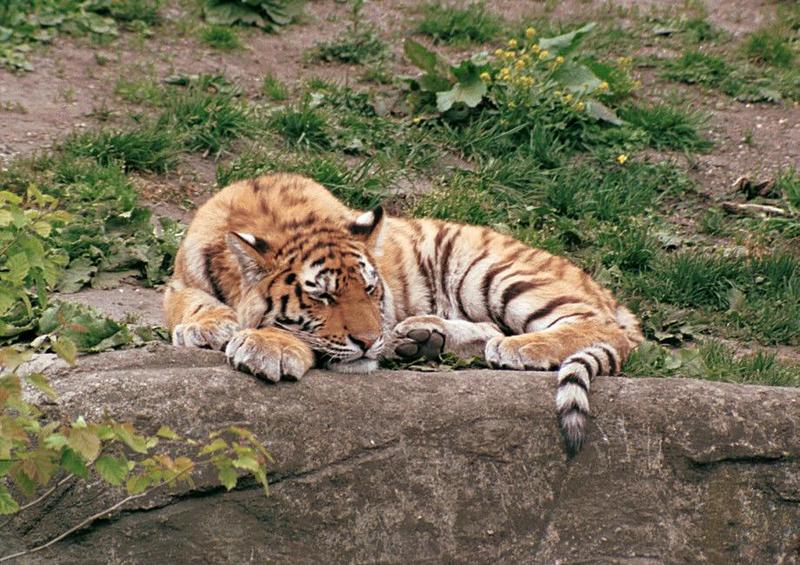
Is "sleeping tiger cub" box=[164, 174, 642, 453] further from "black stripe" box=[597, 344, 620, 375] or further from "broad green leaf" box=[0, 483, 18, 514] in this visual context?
"broad green leaf" box=[0, 483, 18, 514]

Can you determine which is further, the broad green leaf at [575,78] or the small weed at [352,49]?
the small weed at [352,49]

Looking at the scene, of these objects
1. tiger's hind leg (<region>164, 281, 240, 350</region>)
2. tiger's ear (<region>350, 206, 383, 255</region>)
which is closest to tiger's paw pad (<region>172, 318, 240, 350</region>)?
tiger's hind leg (<region>164, 281, 240, 350</region>)

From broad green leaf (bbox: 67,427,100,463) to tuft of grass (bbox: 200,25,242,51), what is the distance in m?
7.25

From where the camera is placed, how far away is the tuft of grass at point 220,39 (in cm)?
1020

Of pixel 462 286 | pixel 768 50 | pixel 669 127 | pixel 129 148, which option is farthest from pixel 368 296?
pixel 768 50

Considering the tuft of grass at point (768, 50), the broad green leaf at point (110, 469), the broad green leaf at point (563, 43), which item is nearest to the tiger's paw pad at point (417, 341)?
the broad green leaf at point (110, 469)

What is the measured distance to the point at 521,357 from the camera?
5559mm

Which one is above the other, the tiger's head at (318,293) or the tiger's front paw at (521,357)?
the tiger's head at (318,293)

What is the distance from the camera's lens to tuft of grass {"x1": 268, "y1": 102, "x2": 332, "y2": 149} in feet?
29.2

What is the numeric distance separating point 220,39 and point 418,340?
524 centimetres

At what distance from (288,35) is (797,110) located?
420cm

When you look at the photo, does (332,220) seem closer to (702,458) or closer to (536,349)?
(536,349)

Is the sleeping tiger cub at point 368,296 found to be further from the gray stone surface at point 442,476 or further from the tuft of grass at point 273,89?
the tuft of grass at point 273,89

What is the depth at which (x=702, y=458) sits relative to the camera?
494cm
